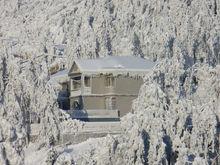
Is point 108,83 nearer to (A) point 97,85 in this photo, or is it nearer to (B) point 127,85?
(A) point 97,85

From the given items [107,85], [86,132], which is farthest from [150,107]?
[107,85]

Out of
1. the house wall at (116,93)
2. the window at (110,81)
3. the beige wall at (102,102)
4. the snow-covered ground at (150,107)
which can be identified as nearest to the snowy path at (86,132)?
the snow-covered ground at (150,107)

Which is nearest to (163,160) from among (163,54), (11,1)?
(163,54)

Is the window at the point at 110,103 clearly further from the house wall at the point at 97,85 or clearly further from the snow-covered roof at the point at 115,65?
the snow-covered roof at the point at 115,65

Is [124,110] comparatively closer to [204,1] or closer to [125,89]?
[125,89]

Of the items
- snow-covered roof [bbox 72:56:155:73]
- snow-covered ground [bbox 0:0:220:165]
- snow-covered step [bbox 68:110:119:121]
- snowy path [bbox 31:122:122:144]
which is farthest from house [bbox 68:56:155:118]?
snowy path [bbox 31:122:122:144]

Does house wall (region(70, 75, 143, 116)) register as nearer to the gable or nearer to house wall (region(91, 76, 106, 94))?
house wall (region(91, 76, 106, 94))

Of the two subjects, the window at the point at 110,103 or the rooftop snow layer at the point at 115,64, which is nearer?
the window at the point at 110,103
